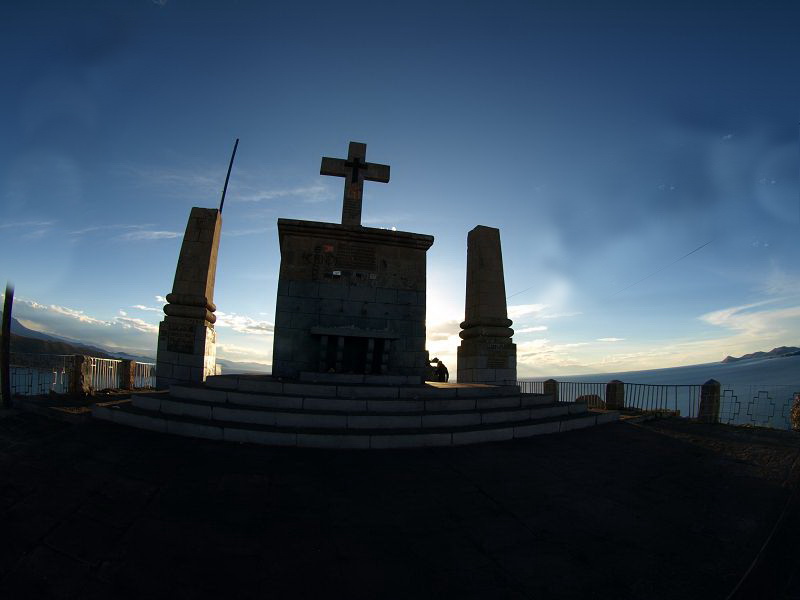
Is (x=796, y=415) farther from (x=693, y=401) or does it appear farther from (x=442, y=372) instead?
(x=442, y=372)

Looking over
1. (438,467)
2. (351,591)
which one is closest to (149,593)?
(351,591)

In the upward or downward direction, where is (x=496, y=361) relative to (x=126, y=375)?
upward

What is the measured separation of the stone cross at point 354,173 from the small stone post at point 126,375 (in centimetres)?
813

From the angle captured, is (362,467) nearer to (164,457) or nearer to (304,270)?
(164,457)

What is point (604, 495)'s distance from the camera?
4.41 m

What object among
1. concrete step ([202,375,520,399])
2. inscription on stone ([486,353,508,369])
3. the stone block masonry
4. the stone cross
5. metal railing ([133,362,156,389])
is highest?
the stone cross

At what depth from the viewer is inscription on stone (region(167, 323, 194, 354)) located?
11.4m

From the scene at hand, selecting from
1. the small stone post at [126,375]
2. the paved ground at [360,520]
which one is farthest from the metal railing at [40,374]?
the paved ground at [360,520]

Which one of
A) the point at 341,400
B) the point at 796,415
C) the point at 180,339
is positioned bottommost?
the point at 796,415

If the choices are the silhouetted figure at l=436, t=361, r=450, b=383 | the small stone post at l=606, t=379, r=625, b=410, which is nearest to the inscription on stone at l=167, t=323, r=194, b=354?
the silhouetted figure at l=436, t=361, r=450, b=383

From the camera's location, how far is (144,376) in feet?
46.1

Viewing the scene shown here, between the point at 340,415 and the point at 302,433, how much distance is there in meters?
0.78

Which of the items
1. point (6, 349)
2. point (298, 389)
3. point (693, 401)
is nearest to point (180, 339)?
point (6, 349)

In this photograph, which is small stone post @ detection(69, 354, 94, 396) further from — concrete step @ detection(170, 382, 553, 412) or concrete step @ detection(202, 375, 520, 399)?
concrete step @ detection(170, 382, 553, 412)
